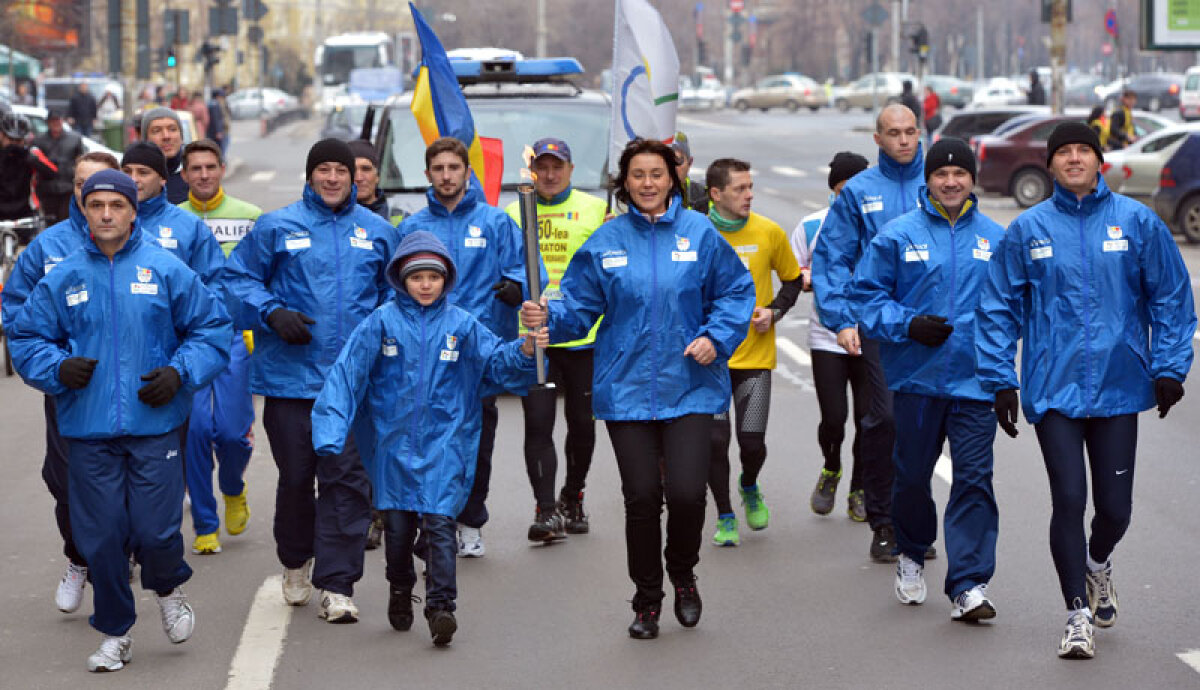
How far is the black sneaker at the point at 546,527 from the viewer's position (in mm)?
9141

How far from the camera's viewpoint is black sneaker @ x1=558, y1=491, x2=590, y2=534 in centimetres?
942

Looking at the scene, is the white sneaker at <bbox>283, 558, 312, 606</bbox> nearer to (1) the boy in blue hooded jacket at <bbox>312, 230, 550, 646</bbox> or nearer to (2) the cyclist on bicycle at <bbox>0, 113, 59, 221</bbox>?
(1) the boy in blue hooded jacket at <bbox>312, 230, 550, 646</bbox>

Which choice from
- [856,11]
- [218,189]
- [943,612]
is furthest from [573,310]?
[856,11]

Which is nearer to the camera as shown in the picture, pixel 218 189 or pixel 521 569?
pixel 521 569

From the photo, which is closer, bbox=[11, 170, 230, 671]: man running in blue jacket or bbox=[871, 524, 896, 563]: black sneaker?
bbox=[11, 170, 230, 671]: man running in blue jacket

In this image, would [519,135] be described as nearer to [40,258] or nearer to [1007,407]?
[40,258]

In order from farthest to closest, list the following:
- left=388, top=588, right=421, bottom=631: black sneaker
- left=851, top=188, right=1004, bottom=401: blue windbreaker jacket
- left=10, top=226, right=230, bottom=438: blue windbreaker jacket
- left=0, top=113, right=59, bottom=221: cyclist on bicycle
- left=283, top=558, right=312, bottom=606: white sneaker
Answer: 1. left=0, top=113, right=59, bottom=221: cyclist on bicycle
2. left=283, top=558, right=312, bottom=606: white sneaker
3. left=851, top=188, right=1004, bottom=401: blue windbreaker jacket
4. left=388, top=588, right=421, bottom=631: black sneaker
5. left=10, top=226, right=230, bottom=438: blue windbreaker jacket

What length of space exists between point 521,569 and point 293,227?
180cm

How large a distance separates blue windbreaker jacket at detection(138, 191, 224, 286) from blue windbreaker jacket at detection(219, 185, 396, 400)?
74mm

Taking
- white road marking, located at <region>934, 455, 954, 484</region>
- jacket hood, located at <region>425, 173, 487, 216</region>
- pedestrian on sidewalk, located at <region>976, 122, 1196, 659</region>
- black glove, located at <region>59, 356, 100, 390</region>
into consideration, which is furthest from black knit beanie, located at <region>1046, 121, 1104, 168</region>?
white road marking, located at <region>934, 455, 954, 484</region>

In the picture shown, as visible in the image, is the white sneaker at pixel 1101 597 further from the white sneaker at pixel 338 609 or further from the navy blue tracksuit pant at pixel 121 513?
the navy blue tracksuit pant at pixel 121 513

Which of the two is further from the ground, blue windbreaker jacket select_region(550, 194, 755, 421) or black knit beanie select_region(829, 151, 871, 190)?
black knit beanie select_region(829, 151, 871, 190)

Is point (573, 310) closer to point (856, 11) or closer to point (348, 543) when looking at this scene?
point (348, 543)

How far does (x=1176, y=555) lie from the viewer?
8.70 m
